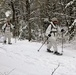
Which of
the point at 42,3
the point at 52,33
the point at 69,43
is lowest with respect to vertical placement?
the point at 69,43

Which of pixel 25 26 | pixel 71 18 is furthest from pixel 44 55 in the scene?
pixel 25 26

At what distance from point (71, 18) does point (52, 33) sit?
309 inches

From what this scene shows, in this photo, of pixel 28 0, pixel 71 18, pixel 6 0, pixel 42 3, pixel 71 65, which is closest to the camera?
pixel 71 65

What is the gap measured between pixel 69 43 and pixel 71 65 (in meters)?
8.89

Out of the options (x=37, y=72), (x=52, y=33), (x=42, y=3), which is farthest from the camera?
(x=42, y=3)

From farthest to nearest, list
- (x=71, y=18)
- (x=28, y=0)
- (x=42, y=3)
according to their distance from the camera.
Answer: (x=42, y=3)
(x=28, y=0)
(x=71, y=18)

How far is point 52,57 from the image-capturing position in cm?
1249

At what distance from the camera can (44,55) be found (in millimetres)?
12922

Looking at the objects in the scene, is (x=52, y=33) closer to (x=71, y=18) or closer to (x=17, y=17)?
(x=71, y=18)

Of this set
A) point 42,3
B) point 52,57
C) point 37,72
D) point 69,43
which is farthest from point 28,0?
point 37,72

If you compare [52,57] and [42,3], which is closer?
[52,57]

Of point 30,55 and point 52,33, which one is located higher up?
point 52,33

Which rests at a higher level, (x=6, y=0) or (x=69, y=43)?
(x=6, y=0)

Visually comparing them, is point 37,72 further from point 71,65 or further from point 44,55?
point 44,55
